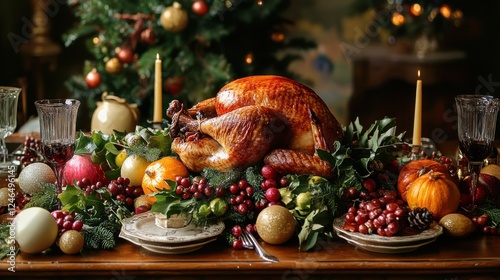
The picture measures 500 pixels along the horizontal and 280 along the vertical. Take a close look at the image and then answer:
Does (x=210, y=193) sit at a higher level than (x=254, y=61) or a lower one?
lower

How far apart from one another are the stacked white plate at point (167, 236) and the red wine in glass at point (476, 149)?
0.67 meters

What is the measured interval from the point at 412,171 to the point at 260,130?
0.42 m

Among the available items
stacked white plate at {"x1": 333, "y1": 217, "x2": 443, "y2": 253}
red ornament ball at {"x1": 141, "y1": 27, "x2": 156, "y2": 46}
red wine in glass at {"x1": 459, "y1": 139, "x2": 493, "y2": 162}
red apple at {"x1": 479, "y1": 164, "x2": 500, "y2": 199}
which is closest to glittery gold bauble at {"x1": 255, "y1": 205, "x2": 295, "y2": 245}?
stacked white plate at {"x1": 333, "y1": 217, "x2": 443, "y2": 253}

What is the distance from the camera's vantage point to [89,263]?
156 cm

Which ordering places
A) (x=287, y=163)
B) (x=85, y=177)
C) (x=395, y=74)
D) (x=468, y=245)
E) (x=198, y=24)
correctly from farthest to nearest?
(x=395, y=74), (x=198, y=24), (x=85, y=177), (x=287, y=163), (x=468, y=245)

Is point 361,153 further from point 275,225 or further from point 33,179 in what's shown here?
point 33,179

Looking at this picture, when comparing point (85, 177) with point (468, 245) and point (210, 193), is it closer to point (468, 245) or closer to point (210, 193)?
point (210, 193)

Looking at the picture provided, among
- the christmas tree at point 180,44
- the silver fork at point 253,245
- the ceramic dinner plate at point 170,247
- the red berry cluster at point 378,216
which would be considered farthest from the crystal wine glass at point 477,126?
the christmas tree at point 180,44

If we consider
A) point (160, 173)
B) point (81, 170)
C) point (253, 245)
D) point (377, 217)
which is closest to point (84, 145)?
point (81, 170)

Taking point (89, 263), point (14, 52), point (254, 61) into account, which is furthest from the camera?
point (14, 52)

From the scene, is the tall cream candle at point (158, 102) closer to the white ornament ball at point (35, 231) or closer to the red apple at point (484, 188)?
the white ornament ball at point (35, 231)

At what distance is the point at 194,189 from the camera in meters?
1.75

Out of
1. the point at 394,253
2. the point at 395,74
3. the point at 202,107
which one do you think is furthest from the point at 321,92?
the point at 394,253

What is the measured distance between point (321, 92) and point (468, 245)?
4156 mm
